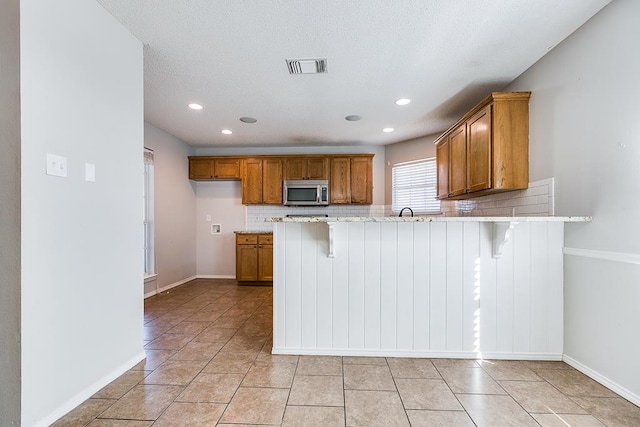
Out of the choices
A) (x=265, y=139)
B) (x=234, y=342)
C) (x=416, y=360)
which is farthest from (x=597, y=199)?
(x=265, y=139)

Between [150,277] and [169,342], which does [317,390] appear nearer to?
[169,342]

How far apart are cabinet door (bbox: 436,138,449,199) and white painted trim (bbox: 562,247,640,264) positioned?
5.34 feet

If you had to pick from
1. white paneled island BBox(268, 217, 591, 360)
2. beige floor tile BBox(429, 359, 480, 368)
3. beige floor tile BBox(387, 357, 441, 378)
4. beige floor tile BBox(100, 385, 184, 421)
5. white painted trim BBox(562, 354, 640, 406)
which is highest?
white paneled island BBox(268, 217, 591, 360)

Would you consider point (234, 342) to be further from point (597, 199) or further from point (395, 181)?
point (395, 181)

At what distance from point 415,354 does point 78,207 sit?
95.8 inches

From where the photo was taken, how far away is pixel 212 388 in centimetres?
180

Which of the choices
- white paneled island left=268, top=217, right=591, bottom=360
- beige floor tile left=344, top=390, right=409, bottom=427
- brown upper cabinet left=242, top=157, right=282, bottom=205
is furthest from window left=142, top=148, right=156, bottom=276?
beige floor tile left=344, top=390, right=409, bottom=427

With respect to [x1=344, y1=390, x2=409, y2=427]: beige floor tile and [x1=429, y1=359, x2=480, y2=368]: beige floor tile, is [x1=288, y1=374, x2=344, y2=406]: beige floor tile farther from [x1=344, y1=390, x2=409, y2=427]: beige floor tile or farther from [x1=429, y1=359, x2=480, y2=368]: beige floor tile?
[x1=429, y1=359, x2=480, y2=368]: beige floor tile

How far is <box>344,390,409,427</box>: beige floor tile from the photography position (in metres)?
1.50

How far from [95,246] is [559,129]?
329 centimetres

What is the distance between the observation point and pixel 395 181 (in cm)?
505

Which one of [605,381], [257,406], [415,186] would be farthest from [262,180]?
[605,381]
